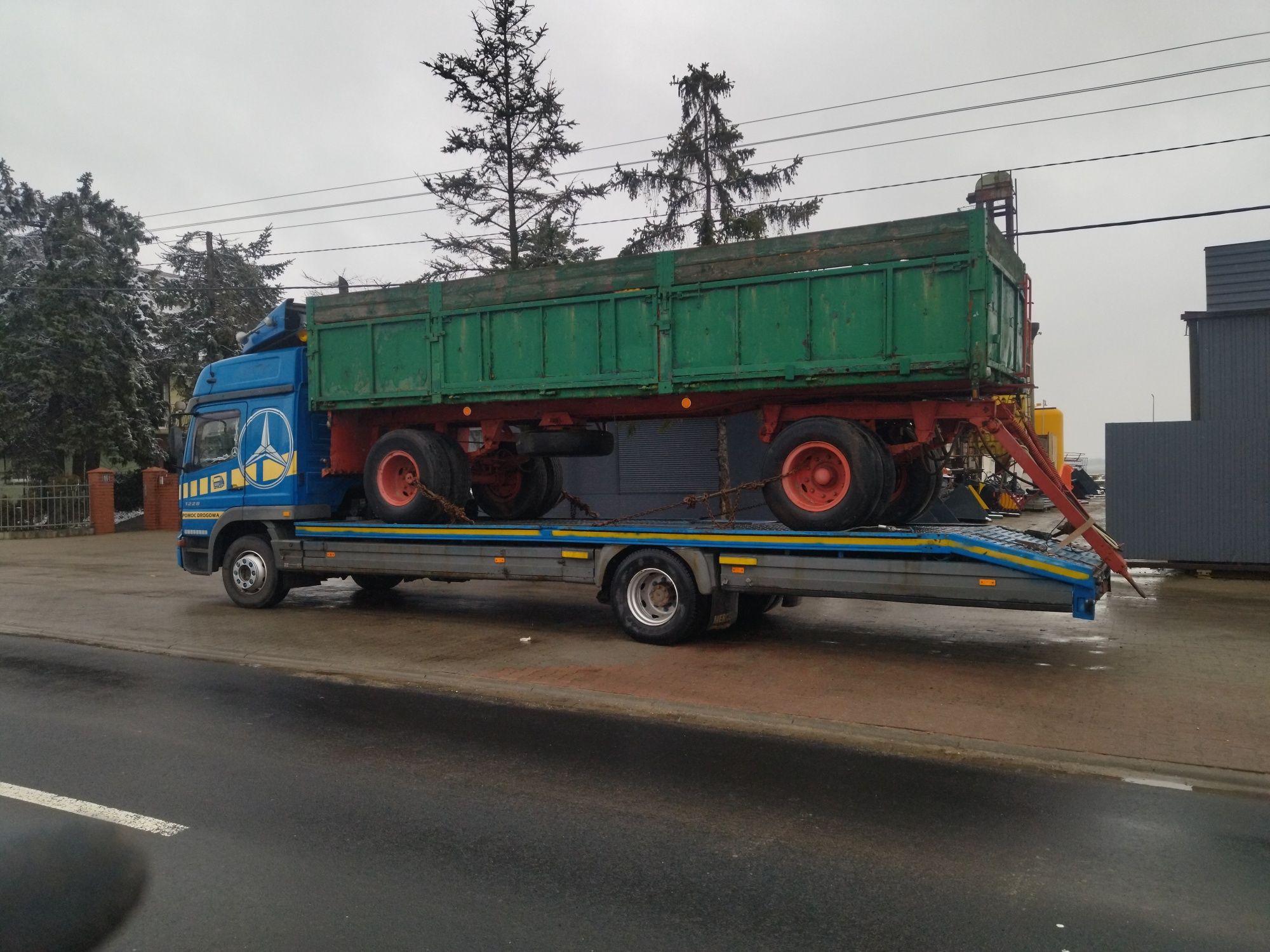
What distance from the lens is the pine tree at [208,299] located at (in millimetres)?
29969

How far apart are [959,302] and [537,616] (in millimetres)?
6082

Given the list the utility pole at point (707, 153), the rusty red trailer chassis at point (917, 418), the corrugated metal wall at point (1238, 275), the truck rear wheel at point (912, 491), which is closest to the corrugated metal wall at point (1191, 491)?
the corrugated metal wall at point (1238, 275)

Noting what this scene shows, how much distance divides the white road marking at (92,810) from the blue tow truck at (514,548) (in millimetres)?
5074

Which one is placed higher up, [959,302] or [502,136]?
[502,136]

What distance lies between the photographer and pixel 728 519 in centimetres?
968

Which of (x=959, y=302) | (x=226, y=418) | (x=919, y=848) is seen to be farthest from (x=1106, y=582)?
(x=226, y=418)

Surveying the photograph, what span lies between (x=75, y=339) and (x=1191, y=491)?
27.1 metres

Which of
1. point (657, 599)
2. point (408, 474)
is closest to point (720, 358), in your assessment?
point (657, 599)

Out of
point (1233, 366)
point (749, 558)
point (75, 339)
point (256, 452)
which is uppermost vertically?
point (75, 339)

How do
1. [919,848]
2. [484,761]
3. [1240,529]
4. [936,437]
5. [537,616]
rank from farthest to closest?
[1240,529]
[537,616]
[936,437]
[484,761]
[919,848]

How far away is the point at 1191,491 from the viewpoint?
14.0 meters

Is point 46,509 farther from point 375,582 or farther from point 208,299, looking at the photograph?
point 375,582

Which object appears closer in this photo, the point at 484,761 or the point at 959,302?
the point at 484,761

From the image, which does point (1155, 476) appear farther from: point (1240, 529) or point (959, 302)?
point (959, 302)
